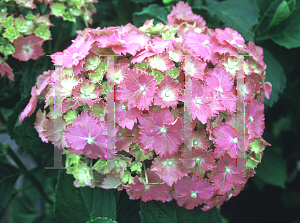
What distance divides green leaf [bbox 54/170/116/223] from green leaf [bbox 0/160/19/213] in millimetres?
412

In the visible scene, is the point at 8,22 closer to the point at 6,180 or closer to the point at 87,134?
the point at 87,134

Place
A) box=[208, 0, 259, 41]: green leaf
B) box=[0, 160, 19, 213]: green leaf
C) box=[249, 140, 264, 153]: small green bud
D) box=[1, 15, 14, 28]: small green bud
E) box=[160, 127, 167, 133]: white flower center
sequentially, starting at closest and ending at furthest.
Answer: box=[160, 127, 167, 133]: white flower center, box=[249, 140, 264, 153]: small green bud, box=[1, 15, 14, 28]: small green bud, box=[208, 0, 259, 41]: green leaf, box=[0, 160, 19, 213]: green leaf

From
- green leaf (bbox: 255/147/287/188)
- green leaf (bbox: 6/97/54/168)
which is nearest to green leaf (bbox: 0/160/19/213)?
green leaf (bbox: 6/97/54/168)

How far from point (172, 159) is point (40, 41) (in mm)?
560

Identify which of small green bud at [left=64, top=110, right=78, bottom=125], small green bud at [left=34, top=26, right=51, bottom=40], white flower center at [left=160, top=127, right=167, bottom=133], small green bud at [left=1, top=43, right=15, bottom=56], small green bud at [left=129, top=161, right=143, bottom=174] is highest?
small green bud at [left=34, top=26, right=51, bottom=40]

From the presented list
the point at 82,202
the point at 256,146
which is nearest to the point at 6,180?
the point at 82,202

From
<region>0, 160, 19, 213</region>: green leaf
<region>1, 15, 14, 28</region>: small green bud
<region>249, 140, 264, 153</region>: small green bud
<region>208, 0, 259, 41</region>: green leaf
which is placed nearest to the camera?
<region>249, 140, 264, 153</region>: small green bud

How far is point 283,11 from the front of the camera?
0.98 m

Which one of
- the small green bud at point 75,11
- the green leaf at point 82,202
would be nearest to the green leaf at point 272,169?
the green leaf at point 82,202

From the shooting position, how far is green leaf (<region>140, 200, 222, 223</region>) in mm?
695

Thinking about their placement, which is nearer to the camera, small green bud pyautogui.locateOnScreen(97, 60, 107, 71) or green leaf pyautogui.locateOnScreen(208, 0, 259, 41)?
small green bud pyautogui.locateOnScreen(97, 60, 107, 71)

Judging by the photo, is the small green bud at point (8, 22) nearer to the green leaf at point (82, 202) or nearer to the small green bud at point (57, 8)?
the small green bud at point (57, 8)

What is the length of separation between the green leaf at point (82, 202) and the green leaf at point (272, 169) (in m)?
0.68

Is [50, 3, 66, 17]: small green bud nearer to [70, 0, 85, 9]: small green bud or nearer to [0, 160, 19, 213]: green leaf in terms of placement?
[70, 0, 85, 9]: small green bud
